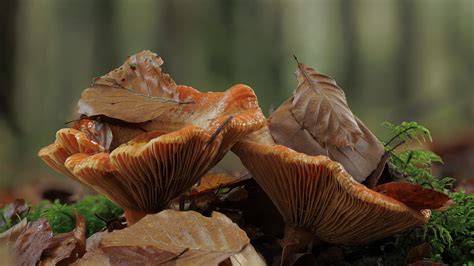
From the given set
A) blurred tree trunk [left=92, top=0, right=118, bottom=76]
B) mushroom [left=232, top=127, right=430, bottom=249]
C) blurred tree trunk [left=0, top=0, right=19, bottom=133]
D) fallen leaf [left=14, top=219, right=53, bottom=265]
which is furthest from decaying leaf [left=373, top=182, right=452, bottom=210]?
blurred tree trunk [left=92, top=0, right=118, bottom=76]

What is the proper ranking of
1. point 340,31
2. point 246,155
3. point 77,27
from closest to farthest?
point 246,155, point 77,27, point 340,31

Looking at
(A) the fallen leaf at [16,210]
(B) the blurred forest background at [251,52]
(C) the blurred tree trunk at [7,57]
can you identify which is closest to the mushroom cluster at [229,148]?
(A) the fallen leaf at [16,210]

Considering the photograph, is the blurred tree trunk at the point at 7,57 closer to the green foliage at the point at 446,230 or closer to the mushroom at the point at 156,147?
the mushroom at the point at 156,147

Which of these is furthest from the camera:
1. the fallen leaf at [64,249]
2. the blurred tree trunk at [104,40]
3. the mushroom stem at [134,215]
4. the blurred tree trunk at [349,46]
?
the blurred tree trunk at [349,46]

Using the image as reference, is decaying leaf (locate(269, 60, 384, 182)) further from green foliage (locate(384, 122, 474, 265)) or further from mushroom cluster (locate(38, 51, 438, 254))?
green foliage (locate(384, 122, 474, 265))

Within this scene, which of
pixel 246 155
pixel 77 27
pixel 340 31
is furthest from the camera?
pixel 340 31

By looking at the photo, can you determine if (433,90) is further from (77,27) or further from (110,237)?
(110,237)

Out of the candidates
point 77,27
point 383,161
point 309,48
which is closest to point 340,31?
point 309,48
